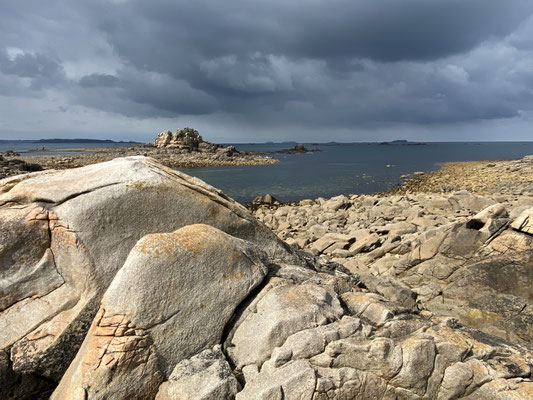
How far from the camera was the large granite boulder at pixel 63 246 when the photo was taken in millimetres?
5742

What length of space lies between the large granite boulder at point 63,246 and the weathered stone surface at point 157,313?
741 millimetres

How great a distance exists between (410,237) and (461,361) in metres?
12.5

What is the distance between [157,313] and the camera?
18.0 ft

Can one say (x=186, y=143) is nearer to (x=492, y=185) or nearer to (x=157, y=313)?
(x=492, y=185)

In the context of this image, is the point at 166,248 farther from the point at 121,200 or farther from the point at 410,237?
the point at 410,237

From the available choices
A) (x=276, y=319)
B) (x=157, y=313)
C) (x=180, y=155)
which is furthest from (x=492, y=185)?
(x=180, y=155)

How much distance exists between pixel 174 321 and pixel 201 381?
42.1 inches

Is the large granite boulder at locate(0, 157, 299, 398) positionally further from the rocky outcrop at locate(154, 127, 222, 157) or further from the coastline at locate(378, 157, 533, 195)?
the rocky outcrop at locate(154, 127, 222, 157)

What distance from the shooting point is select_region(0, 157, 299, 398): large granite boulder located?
5742 mm

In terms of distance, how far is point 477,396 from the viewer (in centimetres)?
530

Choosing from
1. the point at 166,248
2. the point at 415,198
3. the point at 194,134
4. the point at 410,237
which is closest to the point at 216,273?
the point at 166,248

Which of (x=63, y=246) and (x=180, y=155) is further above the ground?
(x=63, y=246)

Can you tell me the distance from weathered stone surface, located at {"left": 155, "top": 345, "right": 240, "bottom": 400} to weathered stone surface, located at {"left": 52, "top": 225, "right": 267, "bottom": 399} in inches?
6.7

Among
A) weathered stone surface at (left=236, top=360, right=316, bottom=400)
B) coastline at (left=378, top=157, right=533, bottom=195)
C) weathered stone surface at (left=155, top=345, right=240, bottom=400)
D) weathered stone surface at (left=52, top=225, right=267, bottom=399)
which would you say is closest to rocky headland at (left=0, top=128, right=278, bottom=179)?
coastline at (left=378, top=157, right=533, bottom=195)
